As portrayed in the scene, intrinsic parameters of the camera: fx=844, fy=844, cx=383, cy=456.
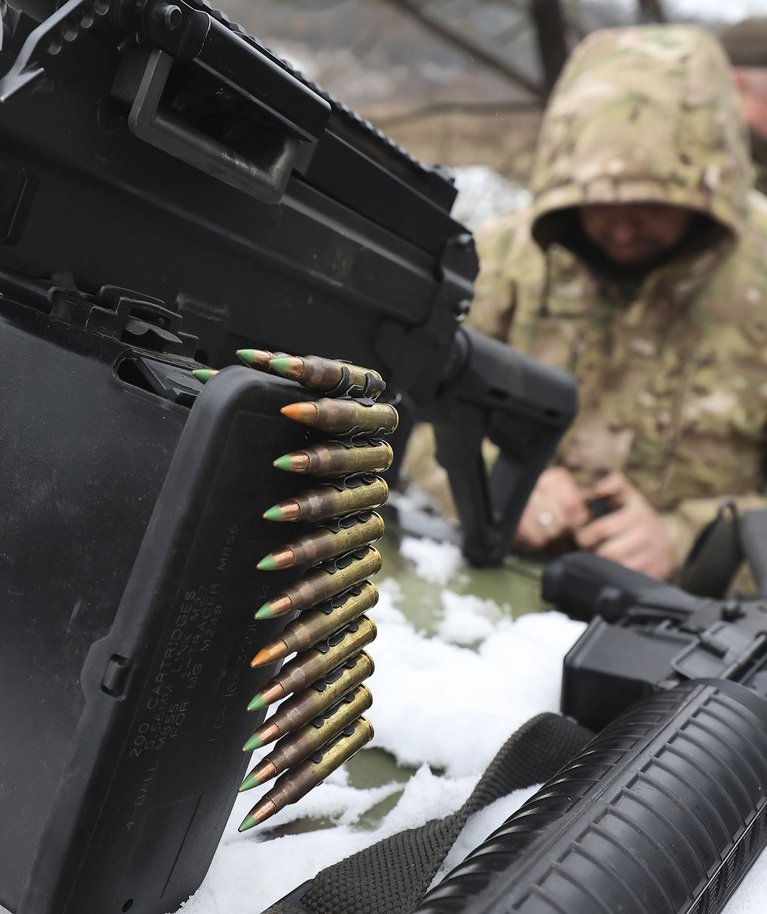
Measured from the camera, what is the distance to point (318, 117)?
0.89 m

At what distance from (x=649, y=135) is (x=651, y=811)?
221 centimetres

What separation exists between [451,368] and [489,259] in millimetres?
1550

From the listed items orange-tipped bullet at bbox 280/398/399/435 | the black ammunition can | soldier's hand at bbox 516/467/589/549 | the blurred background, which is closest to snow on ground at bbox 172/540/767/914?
the black ammunition can

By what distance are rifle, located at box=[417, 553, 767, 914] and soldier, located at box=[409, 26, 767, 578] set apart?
1.39 m

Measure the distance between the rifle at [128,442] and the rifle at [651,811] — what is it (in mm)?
238

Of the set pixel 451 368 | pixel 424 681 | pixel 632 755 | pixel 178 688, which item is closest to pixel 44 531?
pixel 178 688

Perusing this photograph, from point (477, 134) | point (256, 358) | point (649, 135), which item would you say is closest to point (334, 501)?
point (256, 358)

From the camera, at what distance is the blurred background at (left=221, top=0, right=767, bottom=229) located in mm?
5293

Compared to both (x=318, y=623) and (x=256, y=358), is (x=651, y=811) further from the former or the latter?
(x=256, y=358)

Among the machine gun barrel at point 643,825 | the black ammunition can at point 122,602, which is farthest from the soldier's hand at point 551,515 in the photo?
the black ammunition can at point 122,602

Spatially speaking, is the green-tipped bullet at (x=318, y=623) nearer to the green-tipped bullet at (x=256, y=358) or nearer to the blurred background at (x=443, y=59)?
the green-tipped bullet at (x=256, y=358)

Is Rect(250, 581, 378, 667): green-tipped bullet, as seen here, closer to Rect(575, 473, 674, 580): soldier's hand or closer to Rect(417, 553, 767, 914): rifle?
Rect(417, 553, 767, 914): rifle

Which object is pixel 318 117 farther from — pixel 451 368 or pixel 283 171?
pixel 451 368

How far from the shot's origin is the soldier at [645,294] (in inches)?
97.6
